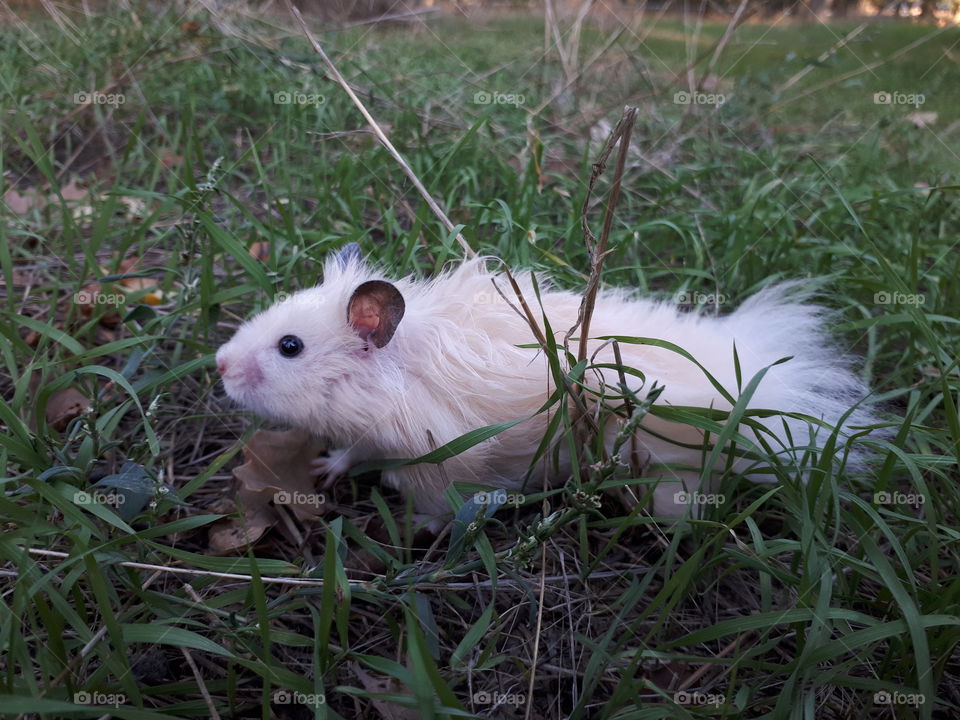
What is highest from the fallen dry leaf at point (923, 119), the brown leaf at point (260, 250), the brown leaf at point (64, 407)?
the fallen dry leaf at point (923, 119)

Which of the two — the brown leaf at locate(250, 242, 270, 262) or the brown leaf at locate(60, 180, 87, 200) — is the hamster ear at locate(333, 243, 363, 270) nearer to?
A: the brown leaf at locate(250, 242, 270, 262)

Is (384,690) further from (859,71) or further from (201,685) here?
(859,71)

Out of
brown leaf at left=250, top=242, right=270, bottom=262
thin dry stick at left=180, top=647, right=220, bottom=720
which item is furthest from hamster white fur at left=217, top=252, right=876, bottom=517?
brown leaf at left=250, top=242, right=270, bottom=262

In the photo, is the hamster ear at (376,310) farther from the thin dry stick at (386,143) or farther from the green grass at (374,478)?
the green grass at (374,478)

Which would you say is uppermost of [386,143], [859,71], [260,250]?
[859,71]

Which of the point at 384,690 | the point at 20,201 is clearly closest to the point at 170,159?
the point at 20,201

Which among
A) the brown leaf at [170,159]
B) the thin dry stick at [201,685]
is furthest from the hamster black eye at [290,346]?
the brown leaf at [170,159]

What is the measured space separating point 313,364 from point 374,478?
0.61 meters

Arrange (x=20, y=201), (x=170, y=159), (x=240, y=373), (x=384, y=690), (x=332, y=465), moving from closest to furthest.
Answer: (x=384, y=690) < (x=240, y=373) < (x=332, y=465) < (x=20, y=201) < (x=170, y=159)

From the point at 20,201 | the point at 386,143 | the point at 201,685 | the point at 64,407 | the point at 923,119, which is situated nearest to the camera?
the point at 201,685

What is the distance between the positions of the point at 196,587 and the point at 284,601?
28 cm

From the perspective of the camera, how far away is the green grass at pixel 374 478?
1915 mm

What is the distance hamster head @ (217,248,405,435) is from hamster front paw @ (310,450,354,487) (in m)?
0.15

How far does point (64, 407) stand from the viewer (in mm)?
2900
